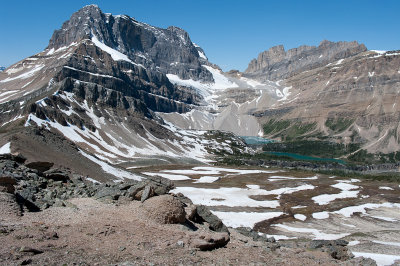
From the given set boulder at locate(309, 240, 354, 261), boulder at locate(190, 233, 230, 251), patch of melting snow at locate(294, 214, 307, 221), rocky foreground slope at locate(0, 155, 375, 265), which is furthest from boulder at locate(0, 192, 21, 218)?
patch of melting snow at locate(294, 214, 307, 221)

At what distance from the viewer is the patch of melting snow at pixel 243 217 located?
51.5 metres

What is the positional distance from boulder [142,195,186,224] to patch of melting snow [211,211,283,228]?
1127 inches

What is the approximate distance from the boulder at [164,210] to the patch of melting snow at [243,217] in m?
28.6

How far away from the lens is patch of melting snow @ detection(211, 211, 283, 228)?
169 feet

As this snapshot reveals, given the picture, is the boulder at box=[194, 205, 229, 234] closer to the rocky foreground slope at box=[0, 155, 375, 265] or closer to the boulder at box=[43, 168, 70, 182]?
the rocky foreground slope at box=[0, 155, 375, 265]

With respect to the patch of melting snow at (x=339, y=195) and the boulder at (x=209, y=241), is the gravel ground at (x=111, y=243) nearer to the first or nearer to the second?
the boulder at (x=209, y=241)

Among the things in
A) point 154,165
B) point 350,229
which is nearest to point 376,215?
point 350,229

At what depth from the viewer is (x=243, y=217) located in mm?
56094

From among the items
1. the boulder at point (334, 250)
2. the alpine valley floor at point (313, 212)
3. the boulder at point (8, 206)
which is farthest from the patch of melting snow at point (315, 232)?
the boulder at point (8, 206)

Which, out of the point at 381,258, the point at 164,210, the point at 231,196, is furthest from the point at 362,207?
the point at 164,210

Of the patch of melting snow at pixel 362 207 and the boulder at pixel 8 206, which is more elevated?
the boulder at pixel 8 206

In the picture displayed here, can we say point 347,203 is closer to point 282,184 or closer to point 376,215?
point 376,215

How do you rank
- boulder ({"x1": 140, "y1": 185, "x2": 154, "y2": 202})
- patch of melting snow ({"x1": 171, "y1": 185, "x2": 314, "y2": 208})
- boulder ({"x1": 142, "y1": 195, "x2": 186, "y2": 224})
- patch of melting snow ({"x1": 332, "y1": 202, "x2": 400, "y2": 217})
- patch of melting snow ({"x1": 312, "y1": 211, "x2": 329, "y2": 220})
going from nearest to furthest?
boulder ({"x1": 142, "y1": 195, "x2": 186, "y2": 224}) < boulder ({"x1": 140, "y1": 185, "x2": 154, "y2": 202}) < patch of melting snow ({"x1": 312, "y1": 211, "x2": 329, "y2": 220}) < patch of melting snow ({"x1": 332, "y1": 202, "x2": 400, "y2": 217}) < patch of melting snow ({"x1": 171, "y1": 185, "x2": 314, "y2": 208})

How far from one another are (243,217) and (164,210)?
35.8 m
